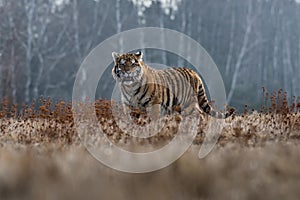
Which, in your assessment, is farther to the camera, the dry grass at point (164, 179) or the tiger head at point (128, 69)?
the tiger head at point (128, 69)

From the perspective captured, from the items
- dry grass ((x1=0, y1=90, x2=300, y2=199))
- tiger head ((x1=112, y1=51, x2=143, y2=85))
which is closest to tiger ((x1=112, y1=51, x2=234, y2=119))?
tiger head ((x1=112, y1=51, x2=143, y2=85))

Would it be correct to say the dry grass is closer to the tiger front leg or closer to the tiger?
the tiger front leg

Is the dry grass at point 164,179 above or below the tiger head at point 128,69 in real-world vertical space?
below

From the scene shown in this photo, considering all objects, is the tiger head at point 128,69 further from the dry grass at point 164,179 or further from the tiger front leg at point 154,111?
the dry grass at point 164,179

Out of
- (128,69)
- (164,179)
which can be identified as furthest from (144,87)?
(164,179)

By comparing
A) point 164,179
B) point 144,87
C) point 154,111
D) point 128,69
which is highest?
point 128,69

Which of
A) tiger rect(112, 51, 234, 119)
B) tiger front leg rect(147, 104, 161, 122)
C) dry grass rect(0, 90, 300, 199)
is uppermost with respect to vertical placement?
tiger rect(112, 51, 234, 119)

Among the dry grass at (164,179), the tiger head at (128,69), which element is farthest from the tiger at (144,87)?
the dry grass at (164,179)

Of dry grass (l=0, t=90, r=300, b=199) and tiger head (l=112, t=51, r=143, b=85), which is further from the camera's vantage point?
tiger head (l=112, t=51, r=143, b=85)

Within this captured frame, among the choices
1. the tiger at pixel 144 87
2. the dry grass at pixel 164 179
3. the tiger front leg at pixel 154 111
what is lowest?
the dry grass at pixel 164 179

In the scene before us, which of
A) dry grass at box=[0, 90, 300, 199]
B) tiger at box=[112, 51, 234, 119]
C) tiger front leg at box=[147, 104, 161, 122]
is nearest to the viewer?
dry grass at box=[0, 90, 300, 199]

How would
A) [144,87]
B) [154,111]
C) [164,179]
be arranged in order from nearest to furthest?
[164,179], [154,111], [144,87]

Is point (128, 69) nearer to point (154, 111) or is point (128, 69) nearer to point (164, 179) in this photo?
point (154, 111)

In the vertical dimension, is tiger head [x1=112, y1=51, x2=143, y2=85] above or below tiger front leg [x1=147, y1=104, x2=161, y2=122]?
above
